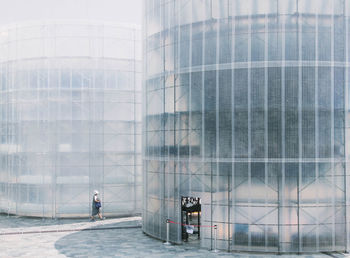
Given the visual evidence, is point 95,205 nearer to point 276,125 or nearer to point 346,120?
point 276,125

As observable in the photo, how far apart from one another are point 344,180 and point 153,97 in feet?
28.0

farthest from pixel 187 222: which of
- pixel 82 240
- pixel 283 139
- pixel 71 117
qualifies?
pixel 71 117

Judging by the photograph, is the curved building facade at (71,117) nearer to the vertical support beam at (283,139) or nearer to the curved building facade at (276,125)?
the curved building facade at (276,125)

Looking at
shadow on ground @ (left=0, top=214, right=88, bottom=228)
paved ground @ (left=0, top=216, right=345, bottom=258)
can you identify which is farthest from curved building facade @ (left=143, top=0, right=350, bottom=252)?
shadow on ground @ (left=0, top=214, right=88, bottom=228)

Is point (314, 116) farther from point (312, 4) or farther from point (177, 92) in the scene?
point (177, 92)

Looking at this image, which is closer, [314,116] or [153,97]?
[314,116]

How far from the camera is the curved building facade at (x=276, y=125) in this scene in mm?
16641

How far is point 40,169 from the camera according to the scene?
2527 cm

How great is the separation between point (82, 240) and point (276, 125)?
9610 mm

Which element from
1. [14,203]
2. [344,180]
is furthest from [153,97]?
[14,203]

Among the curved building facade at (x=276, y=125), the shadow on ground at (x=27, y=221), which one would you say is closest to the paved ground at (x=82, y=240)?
the shadow on ground at (x=27, y=221)

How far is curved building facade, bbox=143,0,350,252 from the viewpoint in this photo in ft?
54.6

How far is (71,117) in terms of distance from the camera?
25.2 m

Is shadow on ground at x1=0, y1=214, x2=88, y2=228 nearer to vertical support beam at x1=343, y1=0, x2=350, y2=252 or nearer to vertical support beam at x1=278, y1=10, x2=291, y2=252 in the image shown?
vertical support beam at x1=278, y1=10, x2=291, y2=252
